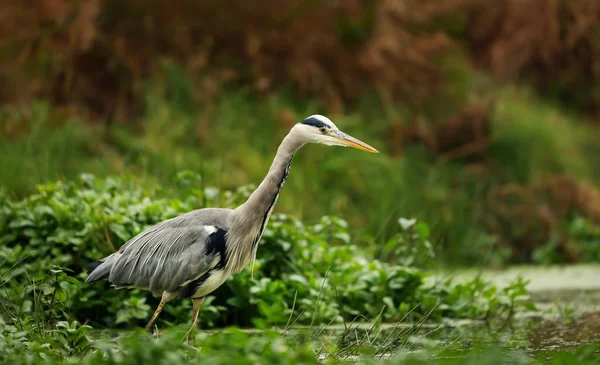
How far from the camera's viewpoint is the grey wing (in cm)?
501

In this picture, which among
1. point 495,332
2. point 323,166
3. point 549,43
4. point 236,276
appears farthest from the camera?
point 549,43

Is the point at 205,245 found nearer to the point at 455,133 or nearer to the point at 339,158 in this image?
the point at 339,158

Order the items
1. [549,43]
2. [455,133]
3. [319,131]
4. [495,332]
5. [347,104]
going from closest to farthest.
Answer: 1. [319,131]
2. [495,332]
3. [455,133]
4. [347,104]
5. [549,43]

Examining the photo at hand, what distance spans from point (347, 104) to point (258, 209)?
655cm

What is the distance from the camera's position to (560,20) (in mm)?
12875

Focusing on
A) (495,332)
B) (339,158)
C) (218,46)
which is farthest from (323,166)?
(495,332)

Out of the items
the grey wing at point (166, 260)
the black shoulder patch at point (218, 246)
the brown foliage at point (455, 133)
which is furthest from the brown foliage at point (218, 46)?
the black shoulder patch at point (218, 246)

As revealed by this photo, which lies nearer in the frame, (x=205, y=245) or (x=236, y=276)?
(x=205, y=245)

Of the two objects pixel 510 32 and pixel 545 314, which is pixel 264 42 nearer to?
pixel 510 32

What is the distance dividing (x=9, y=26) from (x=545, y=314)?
6902mm

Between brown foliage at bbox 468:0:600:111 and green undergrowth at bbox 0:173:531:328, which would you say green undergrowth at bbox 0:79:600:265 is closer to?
green undergrowth at bbox 0:173:531:328

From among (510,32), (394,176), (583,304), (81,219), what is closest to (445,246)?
(394,176)

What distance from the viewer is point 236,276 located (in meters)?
6.01

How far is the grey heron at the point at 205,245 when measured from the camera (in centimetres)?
502
